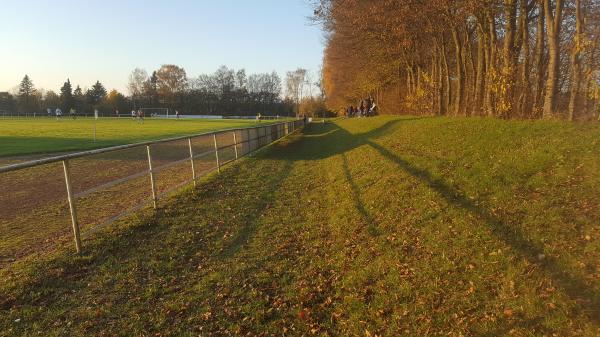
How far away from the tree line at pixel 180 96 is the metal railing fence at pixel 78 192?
94.2 m

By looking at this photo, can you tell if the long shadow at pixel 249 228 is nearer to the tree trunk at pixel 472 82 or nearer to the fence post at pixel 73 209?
the fence post at pixel 73 209

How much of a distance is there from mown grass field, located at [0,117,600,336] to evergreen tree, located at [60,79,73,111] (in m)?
115

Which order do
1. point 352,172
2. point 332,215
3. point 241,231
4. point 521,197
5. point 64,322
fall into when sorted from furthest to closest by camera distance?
point 352,172, point 332,215, point 241,231, point 521,197, point 64,322

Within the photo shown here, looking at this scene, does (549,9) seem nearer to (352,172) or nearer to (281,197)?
(352,172)

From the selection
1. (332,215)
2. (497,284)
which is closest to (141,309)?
(497,284)

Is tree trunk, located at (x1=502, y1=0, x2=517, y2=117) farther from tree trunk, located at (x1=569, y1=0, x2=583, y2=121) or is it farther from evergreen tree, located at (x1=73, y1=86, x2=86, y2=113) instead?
evergreen tree, located at (x1=73, y1=86, x2=86, y2=113)

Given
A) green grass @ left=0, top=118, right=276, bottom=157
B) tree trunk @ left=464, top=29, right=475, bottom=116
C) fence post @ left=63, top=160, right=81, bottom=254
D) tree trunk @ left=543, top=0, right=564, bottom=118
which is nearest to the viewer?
fence post @ left=63, top=160, right=81, bottom=254

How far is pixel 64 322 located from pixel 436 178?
6689 mm

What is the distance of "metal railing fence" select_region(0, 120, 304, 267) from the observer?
6570mm

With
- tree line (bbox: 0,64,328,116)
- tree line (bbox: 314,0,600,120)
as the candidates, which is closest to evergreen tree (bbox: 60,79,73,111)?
tree line (bbox: 0,64,328,116)

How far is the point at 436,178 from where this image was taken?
858 cm

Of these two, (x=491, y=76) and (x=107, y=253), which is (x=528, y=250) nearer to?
(x=107, y=253)

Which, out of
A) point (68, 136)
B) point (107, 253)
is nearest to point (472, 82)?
point (107, 253)

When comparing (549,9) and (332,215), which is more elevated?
(549,9)
